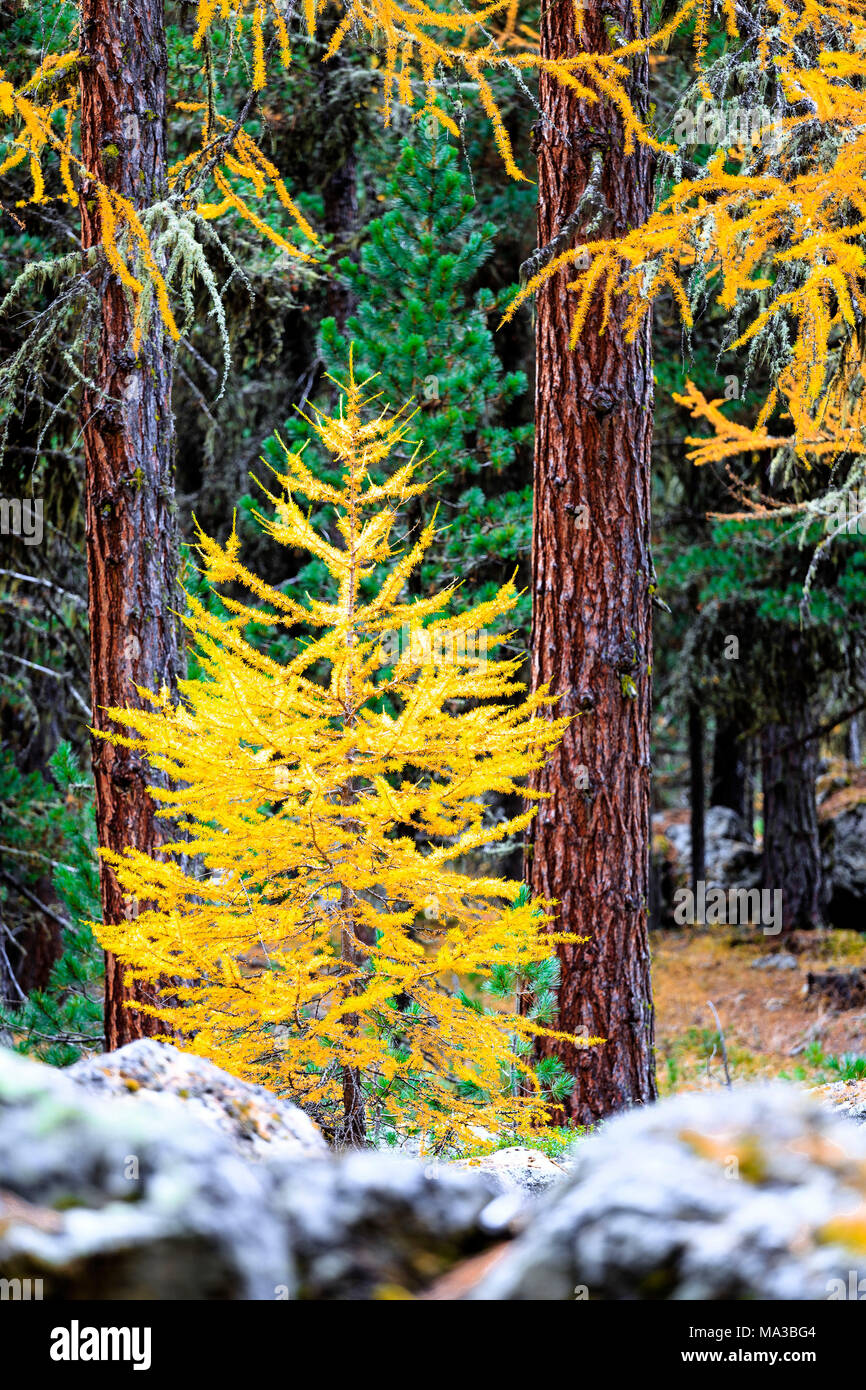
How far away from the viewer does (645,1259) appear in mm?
1438

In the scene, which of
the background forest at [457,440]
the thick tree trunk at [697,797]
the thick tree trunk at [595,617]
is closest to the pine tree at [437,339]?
the background forest at [457,440]

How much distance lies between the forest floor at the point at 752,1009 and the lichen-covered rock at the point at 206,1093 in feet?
22.1

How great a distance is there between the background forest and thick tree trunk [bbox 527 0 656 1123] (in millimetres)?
57

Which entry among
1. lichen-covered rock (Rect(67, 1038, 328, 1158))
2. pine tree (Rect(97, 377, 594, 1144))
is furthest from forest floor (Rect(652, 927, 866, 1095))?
lichen-covered rock (Rect(67, 1038, 328, 1158))

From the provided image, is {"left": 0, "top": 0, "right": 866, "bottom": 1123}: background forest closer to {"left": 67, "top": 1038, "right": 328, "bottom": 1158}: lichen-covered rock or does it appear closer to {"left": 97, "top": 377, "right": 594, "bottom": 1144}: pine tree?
{"left": 97, "top": 377, "right": 594, "bottom": 1144}: pine tree

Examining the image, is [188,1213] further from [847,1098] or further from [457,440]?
[457,440]

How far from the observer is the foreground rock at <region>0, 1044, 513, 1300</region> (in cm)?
144

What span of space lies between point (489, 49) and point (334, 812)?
3.96m

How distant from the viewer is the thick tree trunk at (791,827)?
15336 mm

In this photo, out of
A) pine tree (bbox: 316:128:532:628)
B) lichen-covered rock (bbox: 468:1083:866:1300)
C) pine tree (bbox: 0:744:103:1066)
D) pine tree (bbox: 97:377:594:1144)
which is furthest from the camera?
pine tree (bbox: 316:128:532:628)

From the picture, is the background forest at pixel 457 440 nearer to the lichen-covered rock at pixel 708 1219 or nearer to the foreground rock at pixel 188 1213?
the foreground rock at pixel 188 1213

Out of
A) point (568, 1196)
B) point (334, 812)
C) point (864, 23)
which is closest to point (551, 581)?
point (334, 812)

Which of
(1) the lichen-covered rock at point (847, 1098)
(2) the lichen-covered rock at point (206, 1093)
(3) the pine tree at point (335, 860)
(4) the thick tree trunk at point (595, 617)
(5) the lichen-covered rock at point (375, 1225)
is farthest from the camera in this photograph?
(4) the thick tree trunk at point (595, 617)
